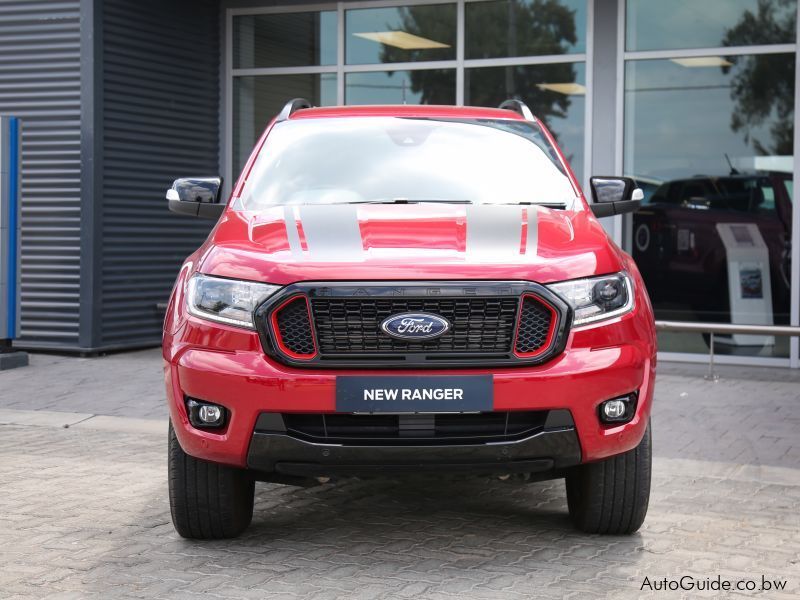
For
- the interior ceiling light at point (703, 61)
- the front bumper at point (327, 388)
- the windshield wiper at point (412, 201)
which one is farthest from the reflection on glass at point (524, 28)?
the front bumper at point (327, 388)

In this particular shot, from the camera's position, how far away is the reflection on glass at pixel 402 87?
39.9ft

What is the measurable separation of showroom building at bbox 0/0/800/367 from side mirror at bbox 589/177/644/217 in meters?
5.22

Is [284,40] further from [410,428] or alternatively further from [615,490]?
[410,428]

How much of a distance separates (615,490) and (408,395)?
3.43ft

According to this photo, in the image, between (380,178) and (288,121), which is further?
(288,121)

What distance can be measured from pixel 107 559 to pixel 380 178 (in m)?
1.96

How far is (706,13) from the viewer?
426 inches

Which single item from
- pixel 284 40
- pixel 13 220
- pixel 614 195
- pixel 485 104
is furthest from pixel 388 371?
pixel 284 40

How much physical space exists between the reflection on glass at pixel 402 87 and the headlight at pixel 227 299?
319 inches

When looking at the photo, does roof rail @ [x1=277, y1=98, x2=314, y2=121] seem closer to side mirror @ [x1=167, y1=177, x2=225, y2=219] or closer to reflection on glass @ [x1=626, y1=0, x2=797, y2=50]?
side mirror @ [x1=167, y1=177, x2=225, y2=219]

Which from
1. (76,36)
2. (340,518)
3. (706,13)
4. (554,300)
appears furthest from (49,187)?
(554,300)

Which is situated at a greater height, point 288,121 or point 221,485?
point 288,121

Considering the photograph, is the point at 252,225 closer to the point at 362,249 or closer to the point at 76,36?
the point at 362,249

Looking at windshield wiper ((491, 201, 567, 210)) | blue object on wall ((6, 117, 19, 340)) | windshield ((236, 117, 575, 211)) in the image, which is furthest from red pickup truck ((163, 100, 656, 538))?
blue object on wall ((6, 117, 19, 340))
